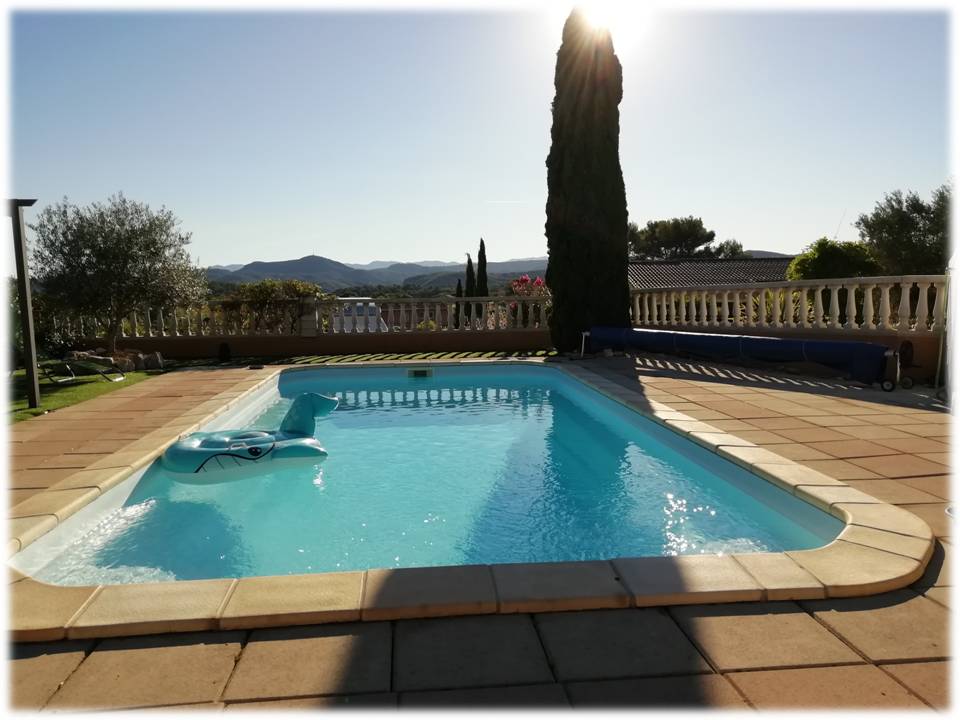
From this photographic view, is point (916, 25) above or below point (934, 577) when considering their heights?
above

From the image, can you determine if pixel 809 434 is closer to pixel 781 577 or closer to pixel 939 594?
pixel 939 594

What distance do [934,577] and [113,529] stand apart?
15.6ft

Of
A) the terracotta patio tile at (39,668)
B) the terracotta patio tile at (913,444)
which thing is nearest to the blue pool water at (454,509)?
the terracotta patio tile at (913,444)

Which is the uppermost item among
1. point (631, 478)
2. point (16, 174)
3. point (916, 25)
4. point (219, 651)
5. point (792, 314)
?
point (916, 25)

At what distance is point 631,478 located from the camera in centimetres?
534

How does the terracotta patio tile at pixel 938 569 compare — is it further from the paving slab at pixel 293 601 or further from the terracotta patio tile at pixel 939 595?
the paving slab at pixel 293 601

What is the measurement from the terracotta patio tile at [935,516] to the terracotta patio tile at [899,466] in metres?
0.55

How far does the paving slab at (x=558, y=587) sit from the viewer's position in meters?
2.40

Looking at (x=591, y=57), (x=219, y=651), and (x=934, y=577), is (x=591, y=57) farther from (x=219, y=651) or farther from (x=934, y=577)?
(x=219, y=651)

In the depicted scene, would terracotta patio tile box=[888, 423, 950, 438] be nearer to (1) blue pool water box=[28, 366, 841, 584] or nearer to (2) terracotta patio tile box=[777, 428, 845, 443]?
(2) terracotta patio tile box=[777, 428, 845, 443]

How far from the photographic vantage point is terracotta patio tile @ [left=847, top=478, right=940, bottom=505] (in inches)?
138

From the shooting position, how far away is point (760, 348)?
29.0 feet

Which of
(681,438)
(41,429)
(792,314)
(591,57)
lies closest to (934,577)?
(681,438)

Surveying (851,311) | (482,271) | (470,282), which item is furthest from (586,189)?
(470,282)
